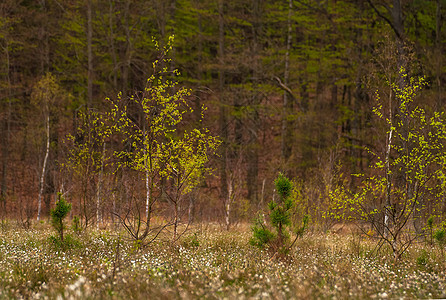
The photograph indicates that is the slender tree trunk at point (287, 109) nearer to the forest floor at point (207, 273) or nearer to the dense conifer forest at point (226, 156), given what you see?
the dense conifer forest at point (226, 156)

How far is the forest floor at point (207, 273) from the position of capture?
5.24 metres

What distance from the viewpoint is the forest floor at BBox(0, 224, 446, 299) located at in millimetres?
5242

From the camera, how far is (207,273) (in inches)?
260

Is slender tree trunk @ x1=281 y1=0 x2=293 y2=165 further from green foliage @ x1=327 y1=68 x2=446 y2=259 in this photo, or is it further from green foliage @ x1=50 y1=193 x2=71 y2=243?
green foliage @ x1=50 y1=193 x2=71 y2=243

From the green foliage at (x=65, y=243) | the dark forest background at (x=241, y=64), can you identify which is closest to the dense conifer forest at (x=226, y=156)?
the green foliage at (x=65, y=243)

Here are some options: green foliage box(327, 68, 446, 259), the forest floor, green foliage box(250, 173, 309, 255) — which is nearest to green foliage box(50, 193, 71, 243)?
the forest floor

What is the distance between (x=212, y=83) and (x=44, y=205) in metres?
13.2

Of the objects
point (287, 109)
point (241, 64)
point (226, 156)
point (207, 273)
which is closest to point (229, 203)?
point (226, 156)

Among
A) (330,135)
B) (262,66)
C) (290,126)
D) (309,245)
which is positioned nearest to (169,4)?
(262,66)

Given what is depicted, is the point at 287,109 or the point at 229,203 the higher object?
the point at 287,109

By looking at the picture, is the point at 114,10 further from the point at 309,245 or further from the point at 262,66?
the point at 309,245

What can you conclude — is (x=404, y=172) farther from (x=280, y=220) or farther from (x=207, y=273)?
(x=207, y=273)

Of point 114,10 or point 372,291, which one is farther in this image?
point 114,10

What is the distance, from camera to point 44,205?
2611 centimetres
